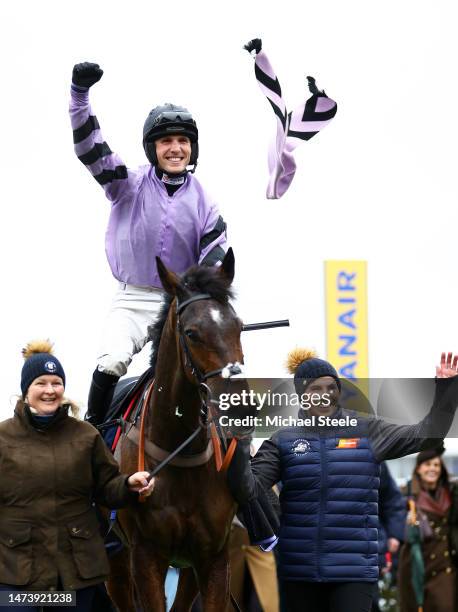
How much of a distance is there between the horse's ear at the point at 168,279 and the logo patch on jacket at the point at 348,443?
A: 1.29 m

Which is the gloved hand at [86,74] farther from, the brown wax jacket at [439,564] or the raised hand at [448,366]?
the brown wax jacket at [439,564]

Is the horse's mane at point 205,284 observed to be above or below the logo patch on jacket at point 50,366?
above

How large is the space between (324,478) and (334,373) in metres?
0.63

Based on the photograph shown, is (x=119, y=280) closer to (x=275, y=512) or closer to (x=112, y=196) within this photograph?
(x=112, y=196)

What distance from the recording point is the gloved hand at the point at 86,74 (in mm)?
7684

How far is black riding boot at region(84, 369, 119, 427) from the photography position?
809 centimetres

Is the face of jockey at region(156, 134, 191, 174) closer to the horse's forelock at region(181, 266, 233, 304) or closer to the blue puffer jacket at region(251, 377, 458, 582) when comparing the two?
the horse's forelock at region(181, 266, 233, 304)

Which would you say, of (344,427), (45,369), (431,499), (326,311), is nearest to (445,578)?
(431,499)

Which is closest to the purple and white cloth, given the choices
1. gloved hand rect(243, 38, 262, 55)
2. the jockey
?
gloved hand rect(243, 38, 262, 55)

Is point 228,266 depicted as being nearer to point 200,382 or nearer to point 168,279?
point 168,279

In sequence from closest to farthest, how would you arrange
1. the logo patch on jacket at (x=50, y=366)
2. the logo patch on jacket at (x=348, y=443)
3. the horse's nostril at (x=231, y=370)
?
1. the horse's nostril at (x=231, y=370)
2. the logo patch on jacket at (x=50, y=366)
3. the logo patch on jacket at (x=348, y=443)

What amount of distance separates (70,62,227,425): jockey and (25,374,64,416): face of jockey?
1.24 metres

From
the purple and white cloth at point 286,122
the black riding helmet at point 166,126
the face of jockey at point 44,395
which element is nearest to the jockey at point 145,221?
the black riding helmet at point 166,126

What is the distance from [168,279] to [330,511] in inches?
61.4
